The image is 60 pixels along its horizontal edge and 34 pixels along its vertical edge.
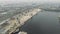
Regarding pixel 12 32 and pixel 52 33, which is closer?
pixel 52 33

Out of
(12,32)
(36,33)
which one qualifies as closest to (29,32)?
(36,33)

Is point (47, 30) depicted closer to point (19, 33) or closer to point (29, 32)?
point (29, 32)

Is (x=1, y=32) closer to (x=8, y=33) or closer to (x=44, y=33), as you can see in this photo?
(x=8, y=33)

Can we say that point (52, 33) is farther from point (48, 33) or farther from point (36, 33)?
point (36, 33)

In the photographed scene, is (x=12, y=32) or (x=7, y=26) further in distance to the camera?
(x=7, y=26)

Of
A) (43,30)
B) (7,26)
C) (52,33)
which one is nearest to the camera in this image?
(52,33)

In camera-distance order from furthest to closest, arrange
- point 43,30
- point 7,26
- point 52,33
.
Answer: point 7,26 → point 43,30 → point 52,33

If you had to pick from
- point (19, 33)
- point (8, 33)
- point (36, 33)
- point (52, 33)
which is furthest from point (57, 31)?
point (8, 33)
